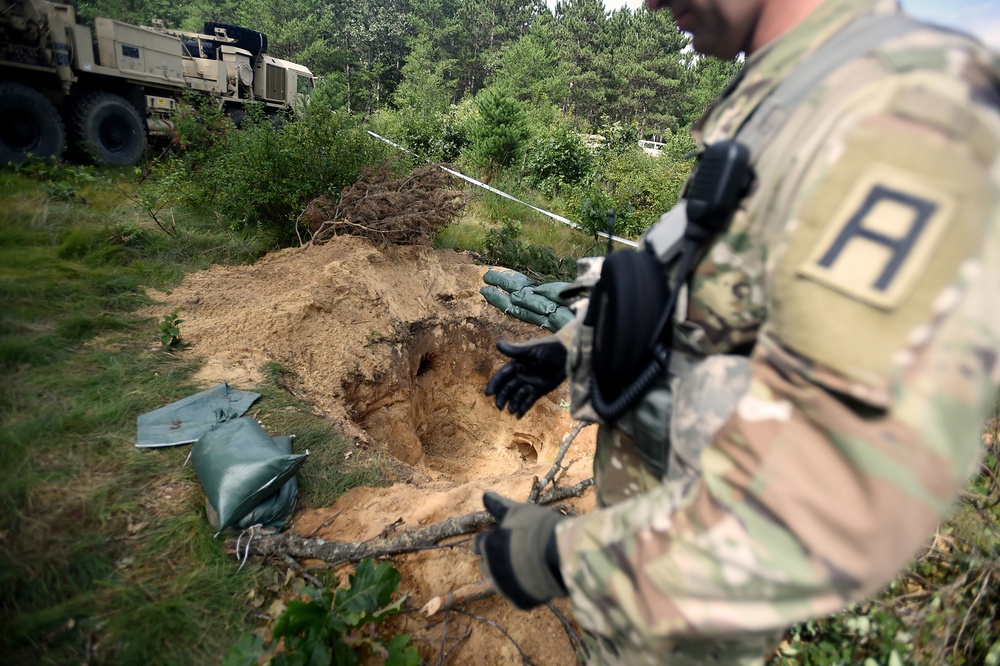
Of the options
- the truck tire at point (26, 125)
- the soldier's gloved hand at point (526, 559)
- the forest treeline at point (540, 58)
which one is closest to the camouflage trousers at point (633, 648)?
the soldier's gloved hand at point (526, 559)

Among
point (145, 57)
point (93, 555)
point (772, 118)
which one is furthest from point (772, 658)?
point (145, 57)

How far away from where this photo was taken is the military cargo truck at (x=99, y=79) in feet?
19.1

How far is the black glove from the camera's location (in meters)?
1.43

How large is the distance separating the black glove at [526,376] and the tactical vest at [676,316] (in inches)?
10.5

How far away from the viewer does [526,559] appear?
0.83 m

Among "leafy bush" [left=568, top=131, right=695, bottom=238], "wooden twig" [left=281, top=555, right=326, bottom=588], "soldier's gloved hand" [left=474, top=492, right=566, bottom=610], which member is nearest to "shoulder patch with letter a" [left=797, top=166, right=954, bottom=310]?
"soldier's gloved hand" [left=474, top=492, right=566, bottom=610]

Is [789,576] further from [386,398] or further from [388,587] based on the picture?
[386,398]

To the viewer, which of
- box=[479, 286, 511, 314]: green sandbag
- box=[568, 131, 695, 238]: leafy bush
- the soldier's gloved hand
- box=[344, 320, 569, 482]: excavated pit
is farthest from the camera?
box=[568, 131, 695, 238]: leafy bush

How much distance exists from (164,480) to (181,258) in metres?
2.97

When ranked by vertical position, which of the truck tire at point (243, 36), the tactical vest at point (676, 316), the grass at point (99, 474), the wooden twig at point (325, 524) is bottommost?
the wooden twig at point (325, 524)

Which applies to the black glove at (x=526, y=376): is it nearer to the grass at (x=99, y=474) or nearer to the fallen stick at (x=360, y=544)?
the fallen stick at (x=360, y=544)

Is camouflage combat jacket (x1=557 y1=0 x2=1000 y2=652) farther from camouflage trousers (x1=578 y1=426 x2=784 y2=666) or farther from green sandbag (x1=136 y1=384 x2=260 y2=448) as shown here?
green sandbag (x1=136 y1=384 x2=260 y2=448)

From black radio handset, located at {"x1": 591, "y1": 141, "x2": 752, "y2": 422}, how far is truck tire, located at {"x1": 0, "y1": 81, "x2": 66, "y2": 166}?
7156mm

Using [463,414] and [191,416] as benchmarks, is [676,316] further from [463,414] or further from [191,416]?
[463,414]
